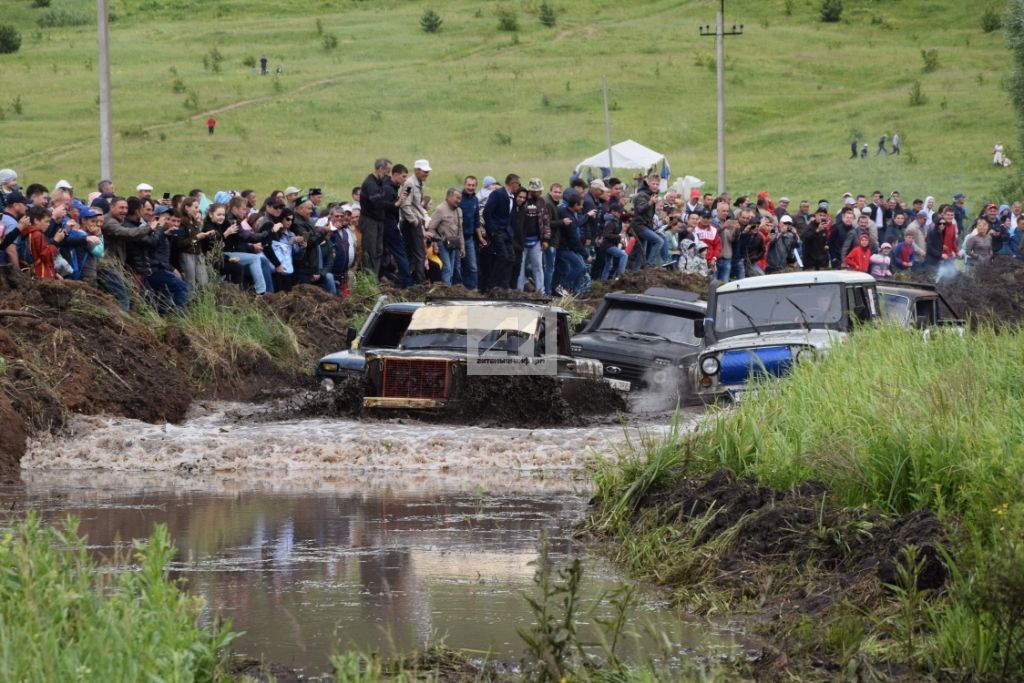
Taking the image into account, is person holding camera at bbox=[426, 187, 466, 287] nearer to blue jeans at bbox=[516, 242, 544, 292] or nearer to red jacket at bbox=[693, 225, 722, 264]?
blue jeans at bbox=[516, 242, 544, 292]

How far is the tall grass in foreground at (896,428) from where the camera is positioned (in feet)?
33.6

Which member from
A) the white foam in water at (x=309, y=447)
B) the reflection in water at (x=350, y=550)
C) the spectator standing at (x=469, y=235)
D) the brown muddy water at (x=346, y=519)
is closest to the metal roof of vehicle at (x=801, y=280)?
the brown muddy water at (x=346, y=519)

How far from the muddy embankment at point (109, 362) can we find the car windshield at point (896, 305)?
7527 millimetres

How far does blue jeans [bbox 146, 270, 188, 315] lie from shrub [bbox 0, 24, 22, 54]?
72.1 m

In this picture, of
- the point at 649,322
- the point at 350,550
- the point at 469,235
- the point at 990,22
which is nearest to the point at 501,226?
the point at 469,235

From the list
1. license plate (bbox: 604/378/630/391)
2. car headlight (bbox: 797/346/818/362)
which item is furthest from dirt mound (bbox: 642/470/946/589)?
license plate (bbox: 604/378/630/391)

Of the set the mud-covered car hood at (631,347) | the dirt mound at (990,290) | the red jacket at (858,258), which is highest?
the mud-covered car hood at (631,347)

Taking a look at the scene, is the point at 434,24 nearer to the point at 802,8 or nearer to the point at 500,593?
the point at 802,8

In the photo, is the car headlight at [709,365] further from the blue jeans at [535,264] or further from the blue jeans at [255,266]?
the blue jeans at [535,264]

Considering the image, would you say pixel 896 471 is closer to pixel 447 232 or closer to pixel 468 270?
pixel 447 232

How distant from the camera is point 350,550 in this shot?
1141cm

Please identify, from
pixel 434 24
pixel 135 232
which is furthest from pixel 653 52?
pixel 135 232

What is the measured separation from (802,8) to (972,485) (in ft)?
364

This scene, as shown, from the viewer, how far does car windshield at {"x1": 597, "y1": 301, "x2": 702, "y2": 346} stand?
77.6 feet
